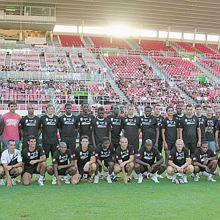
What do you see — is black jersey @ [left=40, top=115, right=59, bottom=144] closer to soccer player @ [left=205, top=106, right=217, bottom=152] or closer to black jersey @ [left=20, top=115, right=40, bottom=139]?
black jersey @ [left=20, top=115, right=40, bottom=139]

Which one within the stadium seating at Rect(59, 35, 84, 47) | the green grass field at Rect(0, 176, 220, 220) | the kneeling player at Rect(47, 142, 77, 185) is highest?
the stadium seating at Rect(59, 35, 84, 47)

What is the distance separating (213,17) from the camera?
36.6 meters

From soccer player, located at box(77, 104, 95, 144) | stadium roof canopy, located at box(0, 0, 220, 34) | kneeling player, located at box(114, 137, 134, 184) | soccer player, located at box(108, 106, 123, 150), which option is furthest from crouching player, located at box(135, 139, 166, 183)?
stadium roof canopy, located at box(0, 0, 220, 34)

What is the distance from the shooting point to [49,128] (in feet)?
31.0

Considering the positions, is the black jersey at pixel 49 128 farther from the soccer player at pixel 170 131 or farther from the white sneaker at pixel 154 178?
the soccer player at pixel 170 131

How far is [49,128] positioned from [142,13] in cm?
2696

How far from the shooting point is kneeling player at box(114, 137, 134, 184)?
8.96 metres

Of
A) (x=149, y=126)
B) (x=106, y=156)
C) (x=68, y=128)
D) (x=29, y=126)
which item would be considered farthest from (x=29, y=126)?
(x=149, y=126)

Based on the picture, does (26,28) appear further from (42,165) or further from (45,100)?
(42,165)

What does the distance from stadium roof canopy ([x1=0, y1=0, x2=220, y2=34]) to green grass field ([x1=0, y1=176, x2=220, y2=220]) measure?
25.0 meters

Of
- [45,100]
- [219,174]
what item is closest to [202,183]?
[219,174]

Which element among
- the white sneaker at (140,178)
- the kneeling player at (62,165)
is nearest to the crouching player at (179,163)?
the white sneaker at (140,178)

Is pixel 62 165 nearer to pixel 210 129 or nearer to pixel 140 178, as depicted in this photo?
pixel 140 178

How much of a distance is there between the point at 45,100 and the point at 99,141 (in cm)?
1367
